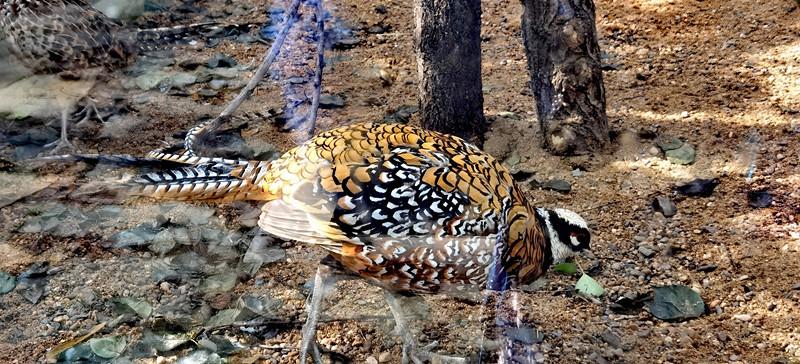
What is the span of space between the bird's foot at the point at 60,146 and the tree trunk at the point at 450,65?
91.7 inches

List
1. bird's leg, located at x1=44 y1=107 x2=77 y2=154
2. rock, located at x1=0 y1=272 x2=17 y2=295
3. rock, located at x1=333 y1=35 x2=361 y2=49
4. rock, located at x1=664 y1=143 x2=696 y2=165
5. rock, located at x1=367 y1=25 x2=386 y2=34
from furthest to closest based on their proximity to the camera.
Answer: rock, located at x1=367 y1=25 x2=386 y2=34 < rock, located at x1=333 y1=35 x2=361 y2=49 < bird's leg, located at x1=44 y1=107 x2=77 y2=154 < rock, located at x1=664 y1=143 x2=696 y2=165 < rock, located at x1=0 y1=272 x2=17 y2=295

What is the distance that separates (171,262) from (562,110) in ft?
8.04

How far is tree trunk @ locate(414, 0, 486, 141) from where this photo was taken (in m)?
4.69

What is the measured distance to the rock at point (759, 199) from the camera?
4441mm

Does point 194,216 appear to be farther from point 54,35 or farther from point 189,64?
point 189,64

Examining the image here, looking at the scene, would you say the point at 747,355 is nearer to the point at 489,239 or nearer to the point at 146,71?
the point at 489,239

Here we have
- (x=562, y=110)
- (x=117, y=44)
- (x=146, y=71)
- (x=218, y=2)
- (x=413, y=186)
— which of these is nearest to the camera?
(x=413, y=186)

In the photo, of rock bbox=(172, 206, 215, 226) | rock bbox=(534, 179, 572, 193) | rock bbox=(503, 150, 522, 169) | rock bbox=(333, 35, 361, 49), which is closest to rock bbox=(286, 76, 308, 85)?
rock bbox=(333, 35, 361, 49)

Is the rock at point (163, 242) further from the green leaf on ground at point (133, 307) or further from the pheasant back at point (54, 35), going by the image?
the pheasant back at point (54, 35)

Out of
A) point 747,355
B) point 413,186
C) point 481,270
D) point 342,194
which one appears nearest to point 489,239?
point 481,270

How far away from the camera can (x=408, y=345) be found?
12.1 feet

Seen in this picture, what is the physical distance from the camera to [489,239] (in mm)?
3414

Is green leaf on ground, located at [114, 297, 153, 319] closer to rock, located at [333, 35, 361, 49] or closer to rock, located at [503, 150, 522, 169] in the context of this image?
rock, located at [503, 150, 522, 169]

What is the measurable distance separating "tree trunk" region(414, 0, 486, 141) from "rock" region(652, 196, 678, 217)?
1.18 m
